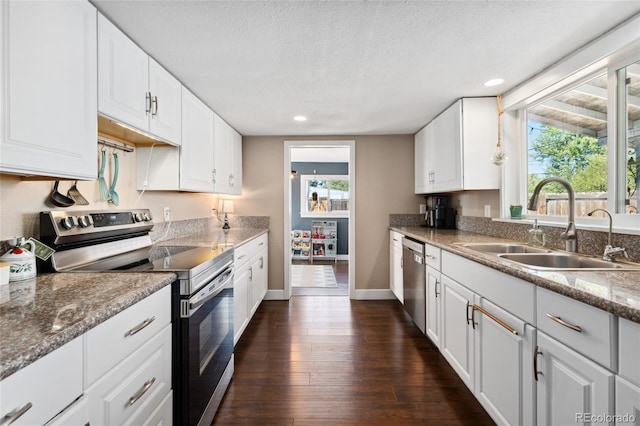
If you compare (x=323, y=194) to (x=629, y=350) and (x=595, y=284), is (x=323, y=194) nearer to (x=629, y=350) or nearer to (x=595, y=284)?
(x=595, y=284)

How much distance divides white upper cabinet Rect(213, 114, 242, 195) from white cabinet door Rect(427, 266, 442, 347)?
2.08 metres

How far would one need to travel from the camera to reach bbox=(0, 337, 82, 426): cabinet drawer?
608mm

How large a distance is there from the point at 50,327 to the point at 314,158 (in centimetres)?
583

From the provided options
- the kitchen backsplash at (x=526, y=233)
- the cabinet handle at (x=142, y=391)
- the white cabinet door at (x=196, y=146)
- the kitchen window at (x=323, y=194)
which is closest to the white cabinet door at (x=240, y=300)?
the white cabinet door at (x=196, y=146)

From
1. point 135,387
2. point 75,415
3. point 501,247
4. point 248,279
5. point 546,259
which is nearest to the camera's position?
point 75,415

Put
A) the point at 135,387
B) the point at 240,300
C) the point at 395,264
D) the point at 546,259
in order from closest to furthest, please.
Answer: the point at 135,387 → the point at 546,259 → the point at 240,300 → the point at 395,264

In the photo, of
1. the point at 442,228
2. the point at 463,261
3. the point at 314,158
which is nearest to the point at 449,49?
the point at 463,261

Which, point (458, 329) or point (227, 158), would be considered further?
point (227, 158)

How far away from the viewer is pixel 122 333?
3.18ft

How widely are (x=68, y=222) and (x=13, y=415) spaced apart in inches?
43.0

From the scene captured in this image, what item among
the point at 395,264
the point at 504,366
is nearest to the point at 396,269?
the point at 395,264

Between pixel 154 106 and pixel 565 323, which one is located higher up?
pixel 154 106

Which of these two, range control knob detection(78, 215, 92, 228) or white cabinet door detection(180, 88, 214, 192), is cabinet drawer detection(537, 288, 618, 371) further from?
white cabinet door detection(180, 88, 214, 192)

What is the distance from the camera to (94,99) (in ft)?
4.30
